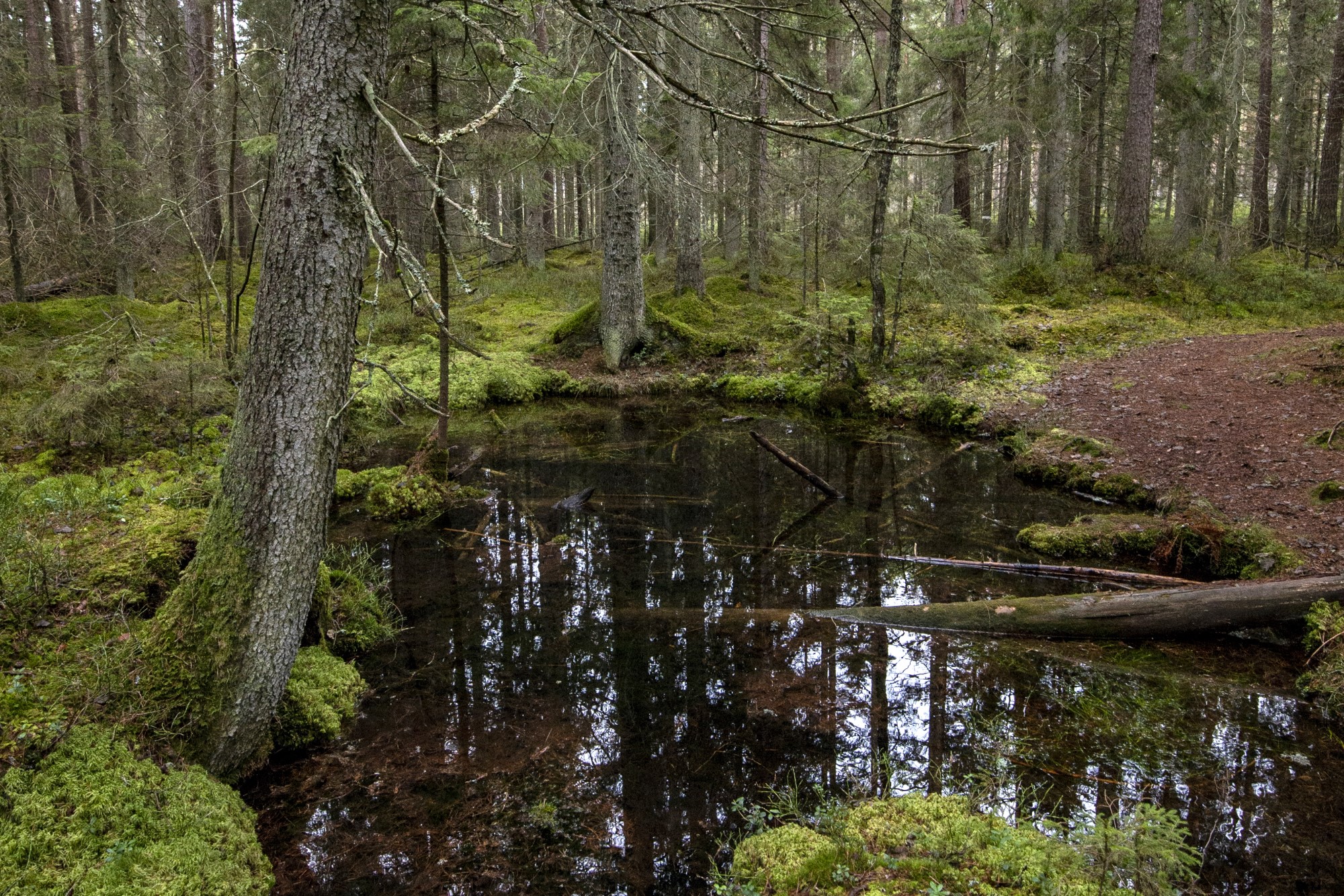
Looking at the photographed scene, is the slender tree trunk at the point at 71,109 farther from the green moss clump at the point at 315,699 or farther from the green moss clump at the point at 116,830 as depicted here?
the green moss clump at the point at 116,830

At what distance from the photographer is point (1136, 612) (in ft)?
16.9

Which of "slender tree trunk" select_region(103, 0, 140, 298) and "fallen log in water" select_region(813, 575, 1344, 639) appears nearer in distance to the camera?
"fallen log in water" select_region(813, 575, 1344, 639)

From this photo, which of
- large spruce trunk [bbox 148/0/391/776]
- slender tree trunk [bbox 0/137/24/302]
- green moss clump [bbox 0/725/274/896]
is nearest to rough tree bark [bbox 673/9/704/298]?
slender tree trunk [bbox 0/137/24/302]

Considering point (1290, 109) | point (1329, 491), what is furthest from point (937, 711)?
point (1290, 109)

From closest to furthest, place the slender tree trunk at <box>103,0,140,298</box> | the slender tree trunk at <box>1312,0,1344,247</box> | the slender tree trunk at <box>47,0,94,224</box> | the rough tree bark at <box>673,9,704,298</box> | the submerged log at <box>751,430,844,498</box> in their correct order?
the submerged log at <box>751,430,844,498</box> < the slender tree trunk at <box>47,0,94,224</box> < the slender tree trunk at <box>103,0,140,298</box> < the rough tree bark at <box>673,9,704,298</box> < the slender tree trunk at <box>1312,0,1344,247</box>

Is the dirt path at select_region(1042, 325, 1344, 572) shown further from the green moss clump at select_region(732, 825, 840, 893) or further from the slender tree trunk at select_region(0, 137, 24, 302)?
the slender tree trunk at select_region(0, 137, 24, 302)

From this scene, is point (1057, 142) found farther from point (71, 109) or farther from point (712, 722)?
point (71, 109)

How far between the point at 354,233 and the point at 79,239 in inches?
543

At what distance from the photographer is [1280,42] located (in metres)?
25.4

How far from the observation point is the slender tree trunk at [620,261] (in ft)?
41.9

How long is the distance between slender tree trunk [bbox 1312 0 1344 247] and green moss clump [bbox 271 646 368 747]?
73.9 feet

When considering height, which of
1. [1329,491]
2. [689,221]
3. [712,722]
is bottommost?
[712,722]

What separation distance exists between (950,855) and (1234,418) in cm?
804

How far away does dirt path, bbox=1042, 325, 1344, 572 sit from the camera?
642 centimetres
